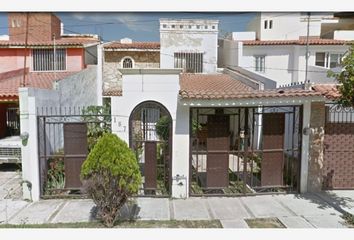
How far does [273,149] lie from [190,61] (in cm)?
1164

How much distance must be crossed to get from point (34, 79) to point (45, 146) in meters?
7.47

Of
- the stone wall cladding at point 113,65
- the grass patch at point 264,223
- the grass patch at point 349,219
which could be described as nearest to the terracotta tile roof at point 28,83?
→ the stone wall cladding at point 113,65

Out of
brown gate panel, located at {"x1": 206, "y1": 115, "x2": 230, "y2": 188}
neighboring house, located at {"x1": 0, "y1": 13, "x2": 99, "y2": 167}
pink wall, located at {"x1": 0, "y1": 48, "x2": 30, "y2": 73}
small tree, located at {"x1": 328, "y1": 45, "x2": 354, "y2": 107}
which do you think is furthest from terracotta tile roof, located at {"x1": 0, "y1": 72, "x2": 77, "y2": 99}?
small tree, located at {"x1": 328, "y1": 45, "x2": 354, "y2": 107}

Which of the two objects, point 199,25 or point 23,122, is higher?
point 199,25

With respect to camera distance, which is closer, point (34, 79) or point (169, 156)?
point (169, 156)

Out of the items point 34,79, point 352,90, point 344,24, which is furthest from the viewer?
point 344,24

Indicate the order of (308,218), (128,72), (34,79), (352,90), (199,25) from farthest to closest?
(199,25), (34,79), (128,72), (308,218), (352,90)

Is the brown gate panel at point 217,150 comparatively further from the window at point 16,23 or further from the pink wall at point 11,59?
the window at point 16,23

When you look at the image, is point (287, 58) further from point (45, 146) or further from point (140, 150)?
point (45, 146)

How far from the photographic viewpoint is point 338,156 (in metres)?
9.17

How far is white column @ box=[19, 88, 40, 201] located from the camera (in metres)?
8.59

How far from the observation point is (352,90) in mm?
6398

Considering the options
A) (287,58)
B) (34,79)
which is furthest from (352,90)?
(287,58)

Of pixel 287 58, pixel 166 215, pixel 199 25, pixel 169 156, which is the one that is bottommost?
pixel 166 215
